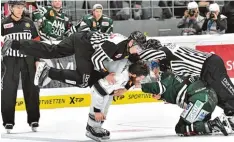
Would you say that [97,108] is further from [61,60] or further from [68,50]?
[61,60]

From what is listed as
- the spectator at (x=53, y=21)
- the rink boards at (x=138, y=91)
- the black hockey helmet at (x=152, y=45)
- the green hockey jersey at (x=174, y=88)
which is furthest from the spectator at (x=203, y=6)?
the black hockey helmet at (x=152, y=45)

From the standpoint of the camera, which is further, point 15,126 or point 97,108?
point 15,126

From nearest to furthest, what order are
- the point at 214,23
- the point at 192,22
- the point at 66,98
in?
the point at 66,98, the point at 214,23, the point at 192,22

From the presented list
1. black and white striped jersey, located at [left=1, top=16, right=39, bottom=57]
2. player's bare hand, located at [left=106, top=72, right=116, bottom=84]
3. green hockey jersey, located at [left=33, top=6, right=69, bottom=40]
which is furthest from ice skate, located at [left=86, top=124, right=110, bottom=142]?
green hockey jersey, located at [left=33, top=6, right=69, bottom=40]

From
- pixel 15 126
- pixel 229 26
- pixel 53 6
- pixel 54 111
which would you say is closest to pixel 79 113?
pixel 54 111

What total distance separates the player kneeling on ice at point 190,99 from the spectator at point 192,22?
3.98 m

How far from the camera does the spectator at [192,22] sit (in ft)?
32.1

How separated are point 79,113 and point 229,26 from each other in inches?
144

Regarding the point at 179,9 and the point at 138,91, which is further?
the point at 179,9

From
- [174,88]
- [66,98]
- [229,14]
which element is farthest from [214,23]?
[174,88]

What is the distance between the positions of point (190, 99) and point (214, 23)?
4136mm

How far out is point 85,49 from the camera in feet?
18.8

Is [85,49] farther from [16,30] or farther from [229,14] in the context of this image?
[229,14]

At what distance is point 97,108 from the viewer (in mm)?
5406
